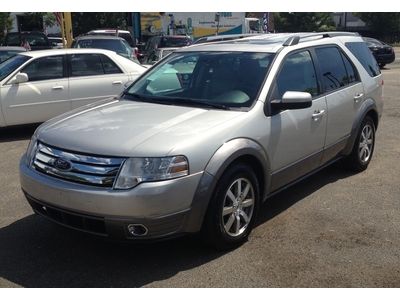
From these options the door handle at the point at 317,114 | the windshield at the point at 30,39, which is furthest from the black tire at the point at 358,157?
the windshield at the point at 30,39

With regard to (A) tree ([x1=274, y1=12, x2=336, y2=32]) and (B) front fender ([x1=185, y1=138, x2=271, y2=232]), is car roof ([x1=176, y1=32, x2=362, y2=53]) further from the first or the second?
(A) tree ([x1=274, y1=12, x2=336, y2=32])

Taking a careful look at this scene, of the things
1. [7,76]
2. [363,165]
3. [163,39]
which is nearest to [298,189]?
[363,165]

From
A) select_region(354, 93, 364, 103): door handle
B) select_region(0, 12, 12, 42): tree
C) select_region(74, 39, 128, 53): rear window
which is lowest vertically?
select_region(0, 12, 12, 42): tree

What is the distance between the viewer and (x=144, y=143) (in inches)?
139

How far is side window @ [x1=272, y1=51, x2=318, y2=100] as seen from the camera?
454 centimetres

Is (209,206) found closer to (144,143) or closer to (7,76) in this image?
(144,143)

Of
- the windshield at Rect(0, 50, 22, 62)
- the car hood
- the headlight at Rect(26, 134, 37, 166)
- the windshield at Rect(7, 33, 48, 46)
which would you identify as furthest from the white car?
the windshield at Rect(7, 33, 48, 46)

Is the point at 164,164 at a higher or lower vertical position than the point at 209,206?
higher

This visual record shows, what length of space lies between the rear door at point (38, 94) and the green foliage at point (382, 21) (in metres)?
48.0

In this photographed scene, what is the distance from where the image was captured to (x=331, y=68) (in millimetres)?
5367

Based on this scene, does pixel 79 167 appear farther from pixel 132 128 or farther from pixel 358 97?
pixel 358 97

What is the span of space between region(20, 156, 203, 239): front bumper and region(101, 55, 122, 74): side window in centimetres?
586

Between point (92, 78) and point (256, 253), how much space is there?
6.01 m

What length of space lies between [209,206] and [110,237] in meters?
0.77
